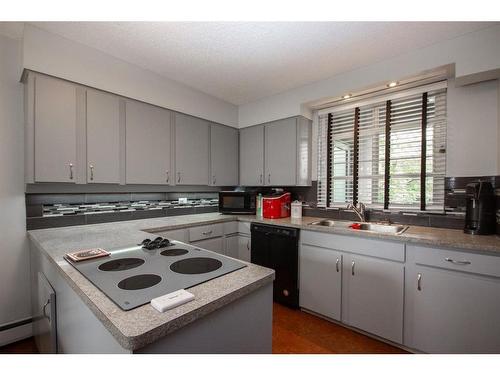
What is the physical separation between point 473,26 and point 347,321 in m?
2.49

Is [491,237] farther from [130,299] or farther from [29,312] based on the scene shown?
[29,312]

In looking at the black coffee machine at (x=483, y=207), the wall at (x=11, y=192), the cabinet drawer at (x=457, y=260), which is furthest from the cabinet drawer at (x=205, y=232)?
the black coffee machine at (x=483, y=207)

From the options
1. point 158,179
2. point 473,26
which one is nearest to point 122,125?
point 158,179

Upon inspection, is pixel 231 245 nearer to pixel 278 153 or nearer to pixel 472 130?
pixel 278 153

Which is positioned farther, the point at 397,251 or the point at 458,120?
the point at 458,120

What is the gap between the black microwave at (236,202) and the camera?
296 centimetres

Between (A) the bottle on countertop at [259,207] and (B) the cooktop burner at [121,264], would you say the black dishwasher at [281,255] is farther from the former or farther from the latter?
A: (B) the cooktop burner at [121,264]

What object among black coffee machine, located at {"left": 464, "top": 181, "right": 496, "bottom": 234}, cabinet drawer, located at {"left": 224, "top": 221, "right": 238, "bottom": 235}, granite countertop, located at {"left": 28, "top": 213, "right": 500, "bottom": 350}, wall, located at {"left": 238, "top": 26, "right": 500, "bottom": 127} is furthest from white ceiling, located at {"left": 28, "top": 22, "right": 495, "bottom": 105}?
cabinet drawer, located at {"left": 224, "top": 221, "right": 238, "bottom": 235}

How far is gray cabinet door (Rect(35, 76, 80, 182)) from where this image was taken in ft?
5.58

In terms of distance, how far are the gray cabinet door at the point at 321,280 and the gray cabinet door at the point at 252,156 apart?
1190 mm

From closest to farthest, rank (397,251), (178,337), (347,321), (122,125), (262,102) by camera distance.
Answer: (178,337), (397,251), (347,321), (122,125), (262,102)

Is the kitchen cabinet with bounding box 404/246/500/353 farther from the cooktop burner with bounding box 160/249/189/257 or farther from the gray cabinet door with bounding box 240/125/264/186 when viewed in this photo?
the gray cabinet door with bounding box 240/125/264/186

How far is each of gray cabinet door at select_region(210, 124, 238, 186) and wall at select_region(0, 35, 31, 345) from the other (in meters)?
1.77

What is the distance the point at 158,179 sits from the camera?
2.41 metres
